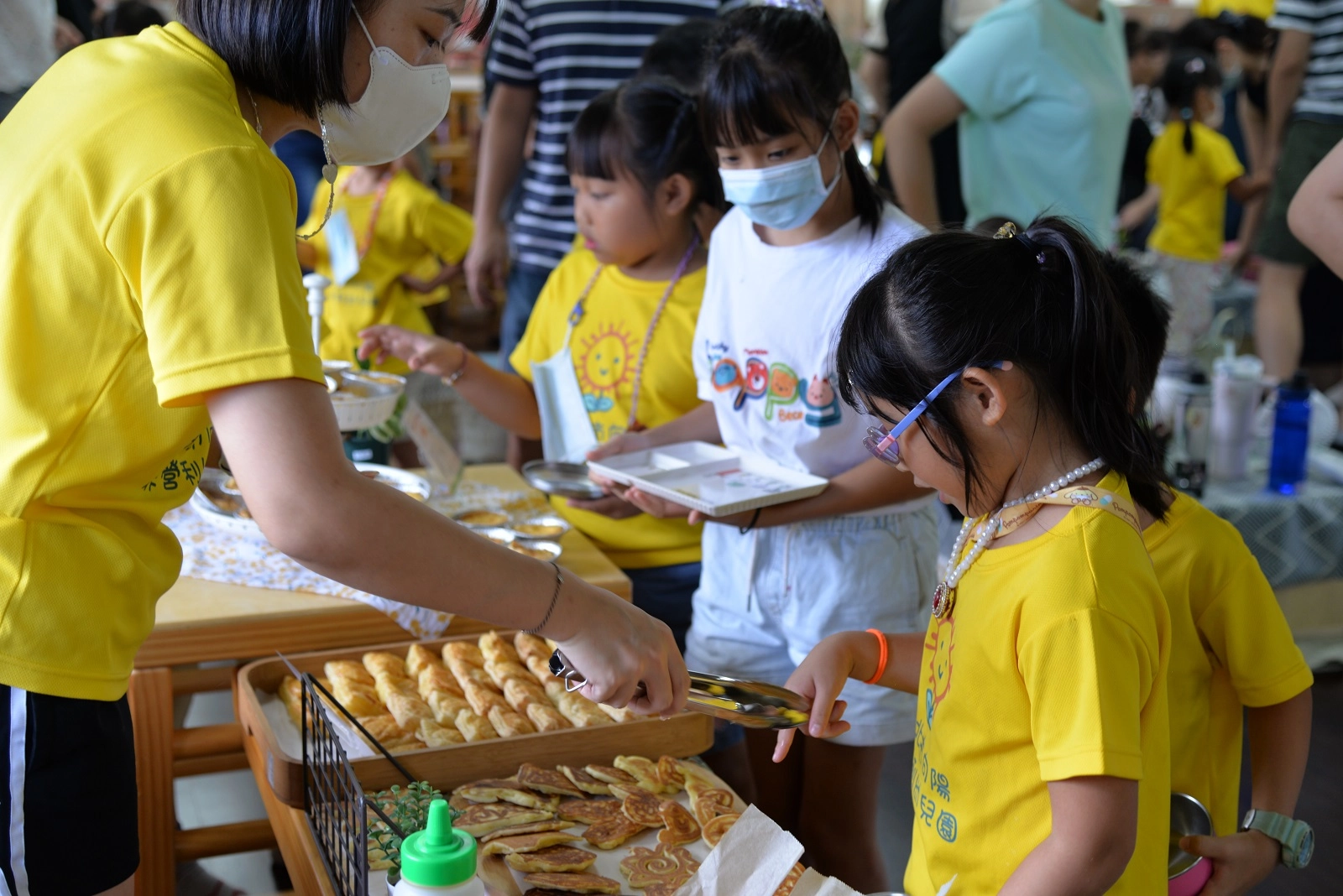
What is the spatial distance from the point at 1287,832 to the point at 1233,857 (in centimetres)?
8

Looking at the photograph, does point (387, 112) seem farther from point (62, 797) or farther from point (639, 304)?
point (639, 304)

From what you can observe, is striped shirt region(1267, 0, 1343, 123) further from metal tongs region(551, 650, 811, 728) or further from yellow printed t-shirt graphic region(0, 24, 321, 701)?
yellow printed t-shirt graphic region(0, 24, 321, 701)

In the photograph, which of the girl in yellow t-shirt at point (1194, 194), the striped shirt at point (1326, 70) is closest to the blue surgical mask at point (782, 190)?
the striped shirt at point (1326, 70)

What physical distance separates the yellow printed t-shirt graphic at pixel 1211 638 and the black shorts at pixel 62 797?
93 centimetres

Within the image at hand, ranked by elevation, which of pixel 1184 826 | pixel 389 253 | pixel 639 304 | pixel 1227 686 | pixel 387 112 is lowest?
pixel 389 253

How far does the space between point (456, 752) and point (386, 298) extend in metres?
2.55

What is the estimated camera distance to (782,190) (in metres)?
1.57

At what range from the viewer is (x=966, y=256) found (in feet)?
3.39

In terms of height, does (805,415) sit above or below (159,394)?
below

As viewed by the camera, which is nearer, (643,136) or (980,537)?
(980,537)

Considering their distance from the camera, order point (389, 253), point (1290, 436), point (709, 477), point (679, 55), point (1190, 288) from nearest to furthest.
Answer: point (709, 477)
point (679, 55)
point (1290, 436)
point (389, 253)
point (1190, 288)

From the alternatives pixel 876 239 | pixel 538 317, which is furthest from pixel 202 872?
pixel 876 239

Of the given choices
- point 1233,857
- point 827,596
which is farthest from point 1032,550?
point 827,596

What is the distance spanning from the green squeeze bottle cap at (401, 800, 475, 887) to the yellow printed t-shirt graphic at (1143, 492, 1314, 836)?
2.26 feet
